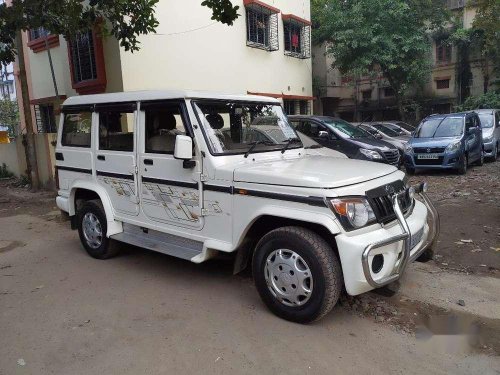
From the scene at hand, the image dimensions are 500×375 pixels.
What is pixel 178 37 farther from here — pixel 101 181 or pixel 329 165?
pixel 329 165

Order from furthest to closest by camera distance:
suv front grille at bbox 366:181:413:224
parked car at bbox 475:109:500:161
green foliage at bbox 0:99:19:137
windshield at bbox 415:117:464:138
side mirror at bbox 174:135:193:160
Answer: green foliage at bbox 0:99:19:137 < parked car at bbox 475:109:500:161 < windshield at bbox 415:117:464:138 < side mirror at bbox 174:135:193:160 < suv front grille at bbox 366:181:413:224

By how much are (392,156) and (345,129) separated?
1298 millimetres

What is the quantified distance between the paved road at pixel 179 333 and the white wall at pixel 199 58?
7.10 meters

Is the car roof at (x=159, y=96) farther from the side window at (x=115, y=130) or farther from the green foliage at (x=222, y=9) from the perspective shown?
the green foliage at (x=222, y=9)

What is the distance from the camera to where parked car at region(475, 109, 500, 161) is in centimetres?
1351

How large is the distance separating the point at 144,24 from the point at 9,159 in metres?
8.80

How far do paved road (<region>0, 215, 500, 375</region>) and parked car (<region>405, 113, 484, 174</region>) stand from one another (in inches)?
312

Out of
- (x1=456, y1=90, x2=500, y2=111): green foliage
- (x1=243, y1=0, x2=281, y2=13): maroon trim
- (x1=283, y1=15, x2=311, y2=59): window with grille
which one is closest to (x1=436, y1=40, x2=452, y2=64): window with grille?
(x1=456, y1=90, x2=500, y2=111): green foliage

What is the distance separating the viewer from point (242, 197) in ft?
12.7

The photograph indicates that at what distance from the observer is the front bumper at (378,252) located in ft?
10.9

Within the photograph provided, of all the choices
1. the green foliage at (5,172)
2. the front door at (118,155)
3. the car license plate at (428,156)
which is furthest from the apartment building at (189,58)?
the front door at (118,155)

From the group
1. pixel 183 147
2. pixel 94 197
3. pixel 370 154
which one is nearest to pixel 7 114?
pixel 370 154

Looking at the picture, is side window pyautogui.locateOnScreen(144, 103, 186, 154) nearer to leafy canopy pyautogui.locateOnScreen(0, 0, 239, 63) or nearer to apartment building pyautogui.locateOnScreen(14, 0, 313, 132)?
leafy canopy pyautogui.locateOnScreen(0, 0, 239, 63)

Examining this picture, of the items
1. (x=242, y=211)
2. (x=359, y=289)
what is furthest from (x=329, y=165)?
(x=359, y=289)
